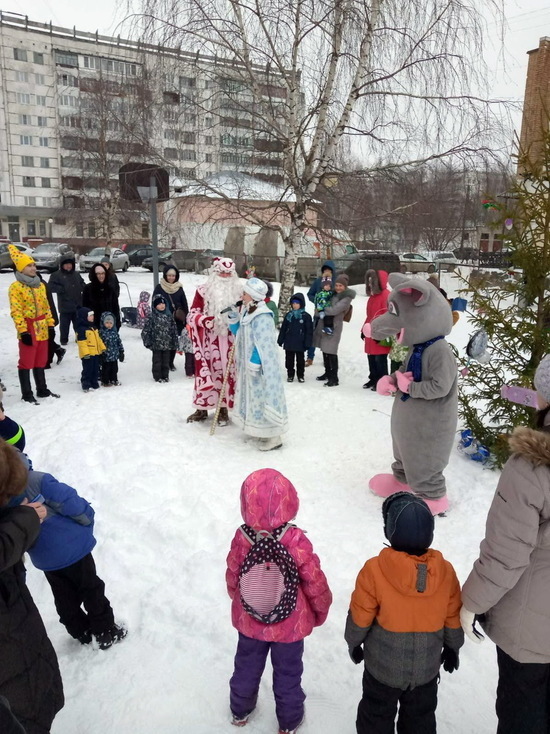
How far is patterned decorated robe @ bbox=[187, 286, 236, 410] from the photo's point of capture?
6.22 metres

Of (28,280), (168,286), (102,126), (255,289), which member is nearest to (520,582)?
(255,289)

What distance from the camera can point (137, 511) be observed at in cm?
425

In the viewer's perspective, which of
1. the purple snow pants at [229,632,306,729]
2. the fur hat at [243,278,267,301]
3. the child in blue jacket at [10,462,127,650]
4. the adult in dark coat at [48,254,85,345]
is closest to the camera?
the purple snow pants at [229,632,306,729]

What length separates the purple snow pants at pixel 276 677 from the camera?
236 cm

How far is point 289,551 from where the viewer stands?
223cm

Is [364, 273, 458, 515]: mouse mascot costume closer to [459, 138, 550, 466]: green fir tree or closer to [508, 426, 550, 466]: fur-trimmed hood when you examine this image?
[459, 138, 550, 466]: green fir tree

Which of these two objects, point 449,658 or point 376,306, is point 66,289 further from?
point 449,658

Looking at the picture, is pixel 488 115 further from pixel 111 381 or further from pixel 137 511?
pixel 137 511

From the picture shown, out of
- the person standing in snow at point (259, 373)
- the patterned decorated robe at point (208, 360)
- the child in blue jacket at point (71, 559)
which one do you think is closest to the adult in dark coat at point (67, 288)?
the patterned decorated robe at point (208, 360)

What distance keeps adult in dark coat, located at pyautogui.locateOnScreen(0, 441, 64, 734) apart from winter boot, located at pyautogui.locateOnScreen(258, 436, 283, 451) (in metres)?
3.60

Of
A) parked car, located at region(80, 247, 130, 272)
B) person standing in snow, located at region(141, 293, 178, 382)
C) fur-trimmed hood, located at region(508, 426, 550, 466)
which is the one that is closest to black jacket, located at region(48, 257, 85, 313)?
person standing in snow, located at region(141, 293, 178, 382)

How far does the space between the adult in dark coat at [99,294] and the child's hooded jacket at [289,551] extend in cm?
630

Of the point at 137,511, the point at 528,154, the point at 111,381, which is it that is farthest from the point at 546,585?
the point at 111,381

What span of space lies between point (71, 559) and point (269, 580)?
3.60 feet
